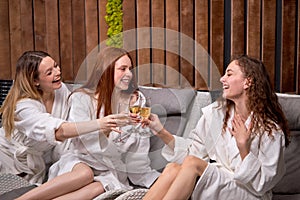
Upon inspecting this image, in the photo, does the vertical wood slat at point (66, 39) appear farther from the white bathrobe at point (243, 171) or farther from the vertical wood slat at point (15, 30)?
the white bathrobe at point (243, 171)

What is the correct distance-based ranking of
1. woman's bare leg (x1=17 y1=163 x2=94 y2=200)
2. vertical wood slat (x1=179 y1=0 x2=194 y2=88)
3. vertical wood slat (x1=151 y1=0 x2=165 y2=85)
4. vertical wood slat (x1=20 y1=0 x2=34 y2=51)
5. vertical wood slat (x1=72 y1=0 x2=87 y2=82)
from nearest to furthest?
woman's bare leg (x1=17 y1=163 x2=94 y2=200)
vertical wood slat (x1=179 y1=0 x2=194 y2=88)
vertical wood slat (x1=151 y1=0 x2=165 y2=85)
vertical wood slat (x1=72 y1=0 x2=87 y2=82)
vertical wood slat (x1=20 y1=0 x2=34 y2=51)

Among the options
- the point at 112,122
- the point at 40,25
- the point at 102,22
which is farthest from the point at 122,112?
the point at 40,25

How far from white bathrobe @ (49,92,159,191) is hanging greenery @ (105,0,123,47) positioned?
889 mm

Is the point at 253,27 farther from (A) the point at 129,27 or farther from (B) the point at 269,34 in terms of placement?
(A) the point at 129,27

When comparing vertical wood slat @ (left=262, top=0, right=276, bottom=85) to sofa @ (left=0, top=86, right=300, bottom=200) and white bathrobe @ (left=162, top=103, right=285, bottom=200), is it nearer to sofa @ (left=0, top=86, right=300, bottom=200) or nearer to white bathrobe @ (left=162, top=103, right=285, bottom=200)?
sofa @ (left=0, top=86, right=300, bottom=200)

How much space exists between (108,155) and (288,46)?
3.98 ft

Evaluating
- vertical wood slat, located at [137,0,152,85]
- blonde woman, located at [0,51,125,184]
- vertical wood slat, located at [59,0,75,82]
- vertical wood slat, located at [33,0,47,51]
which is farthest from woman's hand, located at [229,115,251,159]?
vertical wood slat, located at [33,0,47,51]

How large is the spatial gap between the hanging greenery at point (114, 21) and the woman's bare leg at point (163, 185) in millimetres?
1431

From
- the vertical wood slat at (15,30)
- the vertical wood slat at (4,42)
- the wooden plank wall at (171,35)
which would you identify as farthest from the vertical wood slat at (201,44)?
the vertical wood slat at (4,42)

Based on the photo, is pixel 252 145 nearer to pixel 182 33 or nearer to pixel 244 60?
pixel 244 60

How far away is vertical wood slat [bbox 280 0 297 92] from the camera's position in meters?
3.16

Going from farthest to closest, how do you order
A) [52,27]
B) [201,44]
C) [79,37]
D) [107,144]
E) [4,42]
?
[4,42], [52,27], [79,37], [201,44], [107,144]

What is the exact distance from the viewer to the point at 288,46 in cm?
320

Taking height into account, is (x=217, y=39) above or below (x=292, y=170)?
above
